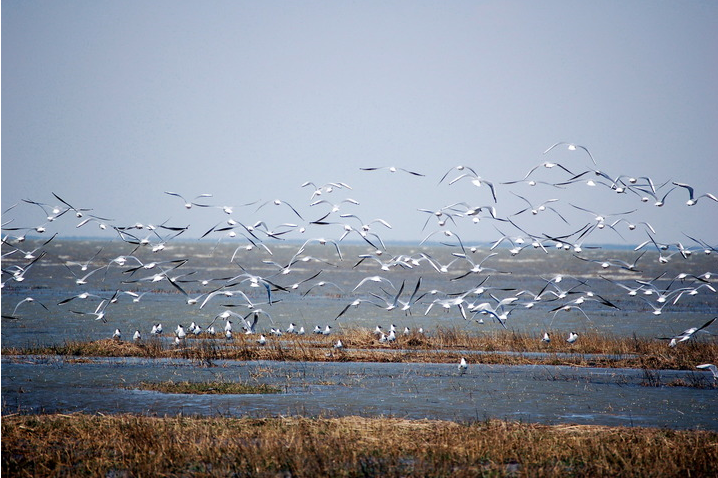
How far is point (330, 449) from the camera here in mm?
12727

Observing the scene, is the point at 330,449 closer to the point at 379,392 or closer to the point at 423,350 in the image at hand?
the point at 379,392

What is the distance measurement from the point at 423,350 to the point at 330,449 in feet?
57.9

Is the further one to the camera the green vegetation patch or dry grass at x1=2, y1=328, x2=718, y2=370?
dry grass at x1=2, y1=328, x2=718, y2=370

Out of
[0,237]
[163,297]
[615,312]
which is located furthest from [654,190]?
[163,297]

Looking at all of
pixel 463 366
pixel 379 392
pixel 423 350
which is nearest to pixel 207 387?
pixel 379 392

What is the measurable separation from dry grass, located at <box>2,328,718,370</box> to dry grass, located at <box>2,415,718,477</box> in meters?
11.5

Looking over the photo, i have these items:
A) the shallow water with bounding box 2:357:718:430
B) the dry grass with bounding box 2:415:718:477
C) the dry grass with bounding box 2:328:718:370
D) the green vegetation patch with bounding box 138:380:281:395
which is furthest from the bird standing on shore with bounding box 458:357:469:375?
the dry grass with bounding box 2:415:718:477

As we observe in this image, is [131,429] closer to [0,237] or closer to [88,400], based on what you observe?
[88,400]

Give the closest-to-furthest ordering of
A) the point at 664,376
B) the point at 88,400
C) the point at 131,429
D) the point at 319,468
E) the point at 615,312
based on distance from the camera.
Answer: the point at 319,468 → the point at 131,429 → the point at 88,400 → the point at 664,376 → the point at 615,312

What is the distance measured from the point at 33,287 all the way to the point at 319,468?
63.2m

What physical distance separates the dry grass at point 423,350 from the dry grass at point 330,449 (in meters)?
11.5

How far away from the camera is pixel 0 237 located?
22.7 metres

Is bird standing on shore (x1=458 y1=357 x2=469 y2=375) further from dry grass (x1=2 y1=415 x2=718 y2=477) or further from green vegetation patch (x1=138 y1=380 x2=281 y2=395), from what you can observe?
dry grass (x1=2 y1=415 x2=718 y2=477)

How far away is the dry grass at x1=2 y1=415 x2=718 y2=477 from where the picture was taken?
11.9 m
